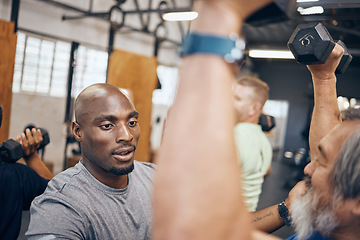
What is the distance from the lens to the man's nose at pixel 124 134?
1.52 metres

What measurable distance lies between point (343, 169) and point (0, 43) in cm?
405

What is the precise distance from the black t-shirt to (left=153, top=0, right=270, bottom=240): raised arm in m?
1.63

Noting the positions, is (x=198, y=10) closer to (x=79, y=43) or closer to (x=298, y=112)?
(x=79, y=43)

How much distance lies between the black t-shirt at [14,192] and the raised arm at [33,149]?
0.50 feet

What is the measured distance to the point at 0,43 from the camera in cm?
374

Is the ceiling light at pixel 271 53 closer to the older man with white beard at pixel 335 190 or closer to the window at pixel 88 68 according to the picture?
the window at pixel 88 68

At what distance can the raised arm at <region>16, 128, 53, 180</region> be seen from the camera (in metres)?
2.04

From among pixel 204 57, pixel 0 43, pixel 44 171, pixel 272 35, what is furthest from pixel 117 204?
pixel 272 35

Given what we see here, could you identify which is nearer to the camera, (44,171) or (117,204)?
(117,204)

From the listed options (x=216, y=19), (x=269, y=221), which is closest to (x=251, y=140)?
(x=269, y=221)

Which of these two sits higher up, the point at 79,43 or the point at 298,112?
the point at 79,43

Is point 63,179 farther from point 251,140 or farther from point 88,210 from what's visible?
point 251,140

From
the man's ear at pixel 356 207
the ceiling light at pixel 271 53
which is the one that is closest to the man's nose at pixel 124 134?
the man's ear at pixel 356 207

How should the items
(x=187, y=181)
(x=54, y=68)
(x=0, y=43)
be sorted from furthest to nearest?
(x=54, y=68)
(x=0, y=43)
(x=187, y=181)
